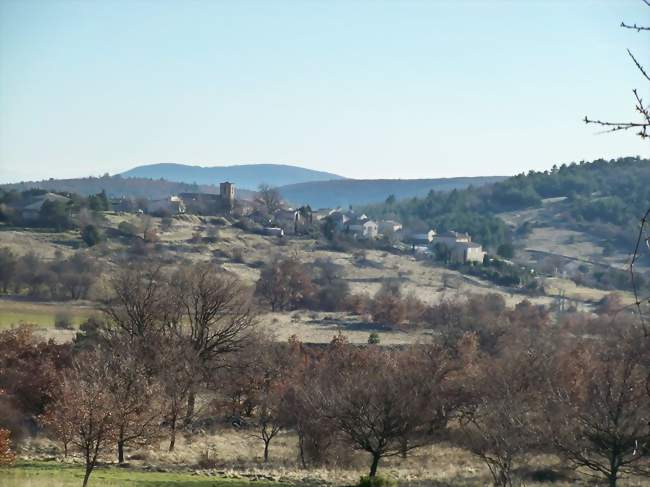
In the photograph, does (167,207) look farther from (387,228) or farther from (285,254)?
(387,228)

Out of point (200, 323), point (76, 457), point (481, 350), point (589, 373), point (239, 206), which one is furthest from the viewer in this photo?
point (239, 206)

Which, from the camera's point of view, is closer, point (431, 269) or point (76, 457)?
point (76, 457)

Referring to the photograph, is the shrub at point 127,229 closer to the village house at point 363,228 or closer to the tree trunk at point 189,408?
the village house at point 363,228

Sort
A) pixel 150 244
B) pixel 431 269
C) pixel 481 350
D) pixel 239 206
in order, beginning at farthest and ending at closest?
pixel 239 206
pixel 431 269
pixel 150 244
pixel 481 350

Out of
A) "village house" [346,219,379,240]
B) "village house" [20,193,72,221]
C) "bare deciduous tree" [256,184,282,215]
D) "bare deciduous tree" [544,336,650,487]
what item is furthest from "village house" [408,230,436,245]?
"bare deciduous tree" [544,336,650,487]

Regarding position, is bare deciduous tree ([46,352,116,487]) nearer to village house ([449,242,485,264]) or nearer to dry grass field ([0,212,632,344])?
dry grass field ([0,212,632,344])

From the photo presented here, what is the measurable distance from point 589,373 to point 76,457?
1820cm

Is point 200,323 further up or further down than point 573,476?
further up

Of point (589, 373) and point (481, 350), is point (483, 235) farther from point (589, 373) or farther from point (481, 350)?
→ point (589, 373)

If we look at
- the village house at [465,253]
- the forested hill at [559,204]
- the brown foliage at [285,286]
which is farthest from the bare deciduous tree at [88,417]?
the forested hill at [559,204]

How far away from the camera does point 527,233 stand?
109312 millimetres

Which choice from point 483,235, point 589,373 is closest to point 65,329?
point 589,373

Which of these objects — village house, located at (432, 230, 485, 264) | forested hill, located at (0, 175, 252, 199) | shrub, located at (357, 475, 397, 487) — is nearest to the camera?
shrub, located at (357, 475, 397, 487)

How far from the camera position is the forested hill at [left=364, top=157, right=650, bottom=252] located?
108 m
